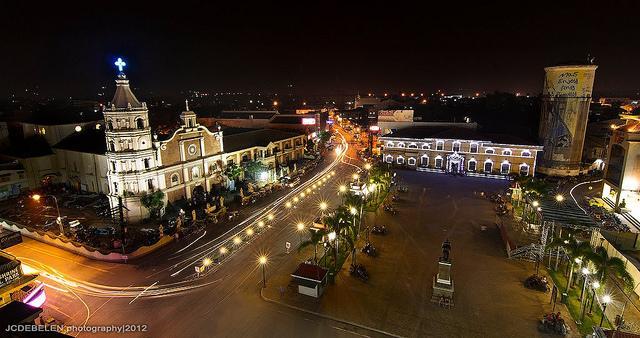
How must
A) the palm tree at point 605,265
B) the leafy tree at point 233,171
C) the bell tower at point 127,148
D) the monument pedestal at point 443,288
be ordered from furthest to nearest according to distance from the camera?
the leafy tree at point 233,171 → the bell tower at point 127,148 → the monument pedestal at point 443,288 → the palm tree at point 605,265

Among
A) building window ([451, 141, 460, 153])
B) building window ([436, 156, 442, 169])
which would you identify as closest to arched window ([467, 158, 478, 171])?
building window ([451, 141, 460, 153])

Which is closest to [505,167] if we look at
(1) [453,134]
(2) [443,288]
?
(1) [453,134]

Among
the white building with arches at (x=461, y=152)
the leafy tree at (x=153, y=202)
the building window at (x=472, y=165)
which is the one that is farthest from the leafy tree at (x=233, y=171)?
the building window at (x=472, y=165)

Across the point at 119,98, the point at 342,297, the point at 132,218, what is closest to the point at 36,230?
the point at 132,218

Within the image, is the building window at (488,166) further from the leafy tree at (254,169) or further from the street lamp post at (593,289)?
the street lamp post at (593,289)

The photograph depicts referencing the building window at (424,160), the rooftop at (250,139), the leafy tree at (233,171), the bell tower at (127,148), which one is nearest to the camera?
the bell tower at (127,148)

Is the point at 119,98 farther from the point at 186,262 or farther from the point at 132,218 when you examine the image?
the point at 186,262

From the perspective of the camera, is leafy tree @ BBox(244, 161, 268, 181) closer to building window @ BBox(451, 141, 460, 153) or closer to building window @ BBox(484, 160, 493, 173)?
building window @ BBox(451, 141, 460, 153)
